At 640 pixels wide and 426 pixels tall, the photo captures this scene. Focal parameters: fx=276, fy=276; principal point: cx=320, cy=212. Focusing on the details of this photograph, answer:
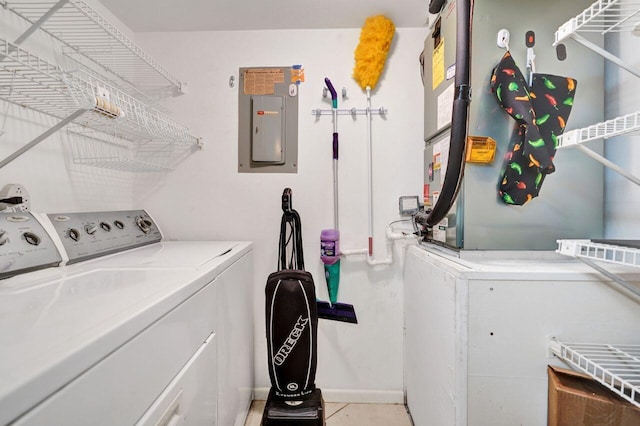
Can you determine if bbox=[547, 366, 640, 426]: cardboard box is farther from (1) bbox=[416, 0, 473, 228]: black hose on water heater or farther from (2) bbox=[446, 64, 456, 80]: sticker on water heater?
(2) bbox=[446, 64, 456, 80]: sticker on water heater

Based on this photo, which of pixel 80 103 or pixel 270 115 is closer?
pixel 80 103

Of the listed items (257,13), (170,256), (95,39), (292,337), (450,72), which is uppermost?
(257,13)

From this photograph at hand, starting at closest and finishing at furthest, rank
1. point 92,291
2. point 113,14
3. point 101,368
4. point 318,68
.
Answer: point 101,368 → point 92,291 → point 113,14 → point 318,68

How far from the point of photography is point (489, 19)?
107 centimetres

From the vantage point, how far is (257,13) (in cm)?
161

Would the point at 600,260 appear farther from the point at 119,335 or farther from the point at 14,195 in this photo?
the point at 14,195

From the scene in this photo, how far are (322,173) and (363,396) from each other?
1413 millimetres

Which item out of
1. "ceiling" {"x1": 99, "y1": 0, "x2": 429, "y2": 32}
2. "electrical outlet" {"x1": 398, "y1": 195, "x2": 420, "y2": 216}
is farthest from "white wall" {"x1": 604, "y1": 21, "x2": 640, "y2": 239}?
"ceiling" {"x1": 99, "y1": 0, "x2": 429, "y2": 32}

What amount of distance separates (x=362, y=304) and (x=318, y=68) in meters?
1.51

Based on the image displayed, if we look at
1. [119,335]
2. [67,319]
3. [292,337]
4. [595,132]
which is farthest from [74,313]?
[595,132]

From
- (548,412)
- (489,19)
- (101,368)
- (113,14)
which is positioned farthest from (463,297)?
(113,14)

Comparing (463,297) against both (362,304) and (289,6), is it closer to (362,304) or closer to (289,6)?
(362,304)

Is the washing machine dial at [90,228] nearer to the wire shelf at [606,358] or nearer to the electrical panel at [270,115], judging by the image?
the electrical panel at [270,115]

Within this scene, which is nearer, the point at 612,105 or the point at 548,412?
the point at 548,412
